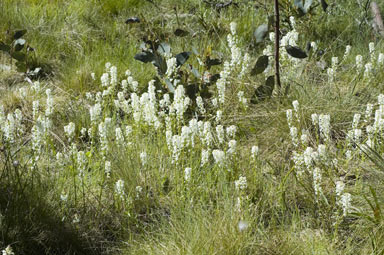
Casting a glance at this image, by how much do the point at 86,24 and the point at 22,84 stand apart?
3.51ft

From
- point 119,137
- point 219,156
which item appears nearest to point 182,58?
point 119,137

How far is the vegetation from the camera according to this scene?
2312 mm

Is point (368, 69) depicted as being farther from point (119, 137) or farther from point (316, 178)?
point (119, 137)

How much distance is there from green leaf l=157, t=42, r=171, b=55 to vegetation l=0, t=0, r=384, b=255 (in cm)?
3

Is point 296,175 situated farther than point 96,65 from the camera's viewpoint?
No

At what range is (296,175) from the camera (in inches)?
106

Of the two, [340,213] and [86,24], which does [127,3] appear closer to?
[86,24]

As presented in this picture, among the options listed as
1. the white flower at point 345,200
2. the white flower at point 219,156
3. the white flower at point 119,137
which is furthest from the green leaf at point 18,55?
the white flower at point 345,200

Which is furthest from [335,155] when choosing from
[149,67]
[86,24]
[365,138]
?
[86,24]

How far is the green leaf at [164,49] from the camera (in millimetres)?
3467

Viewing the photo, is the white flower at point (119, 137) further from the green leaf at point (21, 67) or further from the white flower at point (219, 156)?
the green leaf at point (21, 67)

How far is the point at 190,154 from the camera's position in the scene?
303 centimetres

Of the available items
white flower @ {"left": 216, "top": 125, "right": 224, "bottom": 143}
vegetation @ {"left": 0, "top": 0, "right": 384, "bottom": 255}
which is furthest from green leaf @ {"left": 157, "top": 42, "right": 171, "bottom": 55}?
white flower @ {"left": 216, "top": 125, "right": 224, "bottom": 143}

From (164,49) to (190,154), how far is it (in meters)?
0.83
